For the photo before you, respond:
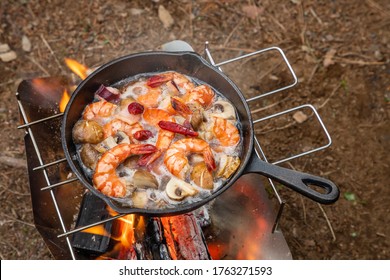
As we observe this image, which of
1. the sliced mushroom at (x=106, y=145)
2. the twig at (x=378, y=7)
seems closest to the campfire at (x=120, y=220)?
the sliced mushroom at (x=106, y=145)

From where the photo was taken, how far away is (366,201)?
3.81 metres

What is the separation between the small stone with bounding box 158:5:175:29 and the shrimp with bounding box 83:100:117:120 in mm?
2032

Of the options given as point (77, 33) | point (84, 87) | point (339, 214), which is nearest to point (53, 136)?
point (84, 87)

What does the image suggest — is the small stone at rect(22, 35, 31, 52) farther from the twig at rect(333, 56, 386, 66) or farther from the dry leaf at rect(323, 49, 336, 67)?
the twig at rect(333, 56, 386, 66)

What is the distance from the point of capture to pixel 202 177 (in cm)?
244

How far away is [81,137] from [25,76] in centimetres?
196

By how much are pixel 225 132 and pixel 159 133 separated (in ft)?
1.32

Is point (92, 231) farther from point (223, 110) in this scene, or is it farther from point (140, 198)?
point (223, 110)

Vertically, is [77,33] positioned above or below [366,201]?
above

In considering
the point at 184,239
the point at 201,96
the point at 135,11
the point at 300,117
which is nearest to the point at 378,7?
the point at 300,117

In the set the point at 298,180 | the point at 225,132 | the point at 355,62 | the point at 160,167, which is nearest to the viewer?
the point at 298,180

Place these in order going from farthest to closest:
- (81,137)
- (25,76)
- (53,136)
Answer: (25,76), (53,136), (81,137)

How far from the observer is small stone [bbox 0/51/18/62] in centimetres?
421
